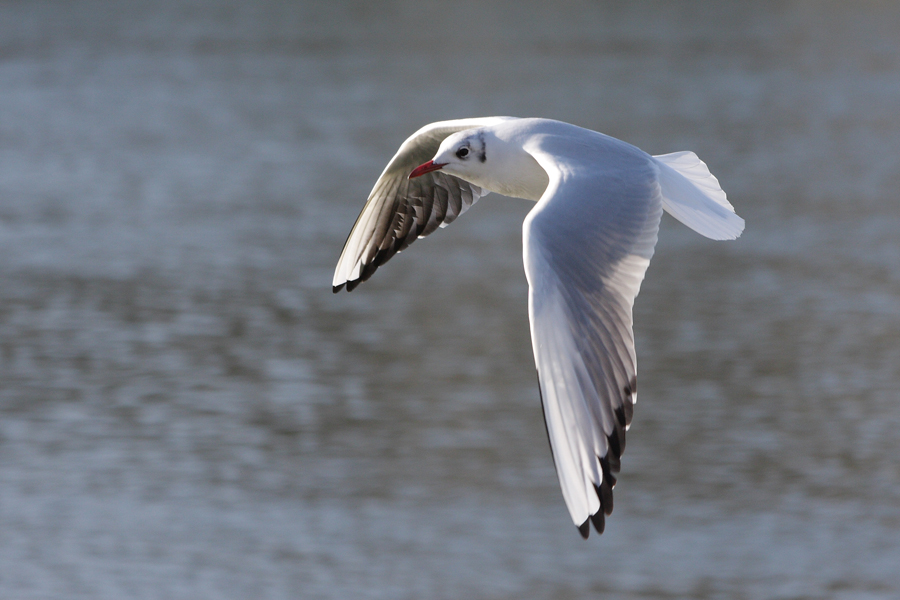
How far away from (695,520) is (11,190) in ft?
32.4

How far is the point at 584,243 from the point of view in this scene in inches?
146

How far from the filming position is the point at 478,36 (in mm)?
28516

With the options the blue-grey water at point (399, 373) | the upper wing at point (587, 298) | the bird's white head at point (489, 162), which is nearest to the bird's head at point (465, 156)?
the bird's white head at point (489, 162)

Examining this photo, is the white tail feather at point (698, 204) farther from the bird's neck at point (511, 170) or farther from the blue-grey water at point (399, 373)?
the blue-grey water at point (399, 373)

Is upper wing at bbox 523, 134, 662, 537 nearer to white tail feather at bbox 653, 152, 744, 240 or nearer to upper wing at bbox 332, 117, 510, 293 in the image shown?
white tail feather at bbox 653, 152, 744, 240

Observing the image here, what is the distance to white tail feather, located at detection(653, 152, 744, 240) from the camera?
396 centimetres

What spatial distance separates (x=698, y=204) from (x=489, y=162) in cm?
65

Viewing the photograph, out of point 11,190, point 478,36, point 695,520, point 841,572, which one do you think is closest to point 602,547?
point 695,520

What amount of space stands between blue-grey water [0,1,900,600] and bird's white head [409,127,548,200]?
249 centimetres

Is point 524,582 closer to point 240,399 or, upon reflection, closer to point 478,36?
point 240,399

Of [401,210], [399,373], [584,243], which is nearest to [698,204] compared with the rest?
[584,243]

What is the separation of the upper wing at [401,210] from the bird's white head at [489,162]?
0.49 meters

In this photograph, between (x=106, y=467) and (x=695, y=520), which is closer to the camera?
(x=695, y=520)

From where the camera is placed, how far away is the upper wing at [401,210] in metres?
4.90
